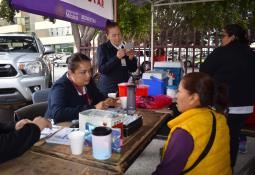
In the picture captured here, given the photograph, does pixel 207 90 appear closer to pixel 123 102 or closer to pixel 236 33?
pixel 123 102

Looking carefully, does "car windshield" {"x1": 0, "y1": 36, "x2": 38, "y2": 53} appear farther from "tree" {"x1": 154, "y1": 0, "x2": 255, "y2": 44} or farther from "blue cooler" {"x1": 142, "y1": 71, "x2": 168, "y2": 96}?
"blue cooler" {"x1": 142, "y1": 71, "x2": 168, "y2": 96}

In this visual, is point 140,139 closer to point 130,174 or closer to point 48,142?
point 48,142

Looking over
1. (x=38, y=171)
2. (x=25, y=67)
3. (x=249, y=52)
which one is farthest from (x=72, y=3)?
(x=25, y=67)

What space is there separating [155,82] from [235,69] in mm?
910

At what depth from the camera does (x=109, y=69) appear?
3.20 meters

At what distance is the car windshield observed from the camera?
5951 millimetres

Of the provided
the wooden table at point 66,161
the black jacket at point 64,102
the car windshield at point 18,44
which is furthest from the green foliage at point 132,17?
the wooden table at point 66,161

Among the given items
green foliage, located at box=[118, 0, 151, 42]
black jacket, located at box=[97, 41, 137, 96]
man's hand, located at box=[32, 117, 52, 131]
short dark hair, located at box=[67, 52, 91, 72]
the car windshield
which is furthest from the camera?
green foliage, located at box=[118, 0, 151, 42]

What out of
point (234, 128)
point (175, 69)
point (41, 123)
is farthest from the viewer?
point (175, 69)

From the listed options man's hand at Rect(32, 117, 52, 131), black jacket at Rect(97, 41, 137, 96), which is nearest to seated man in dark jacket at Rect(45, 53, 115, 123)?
man's hand at Rect(32, 117, 52, 131)

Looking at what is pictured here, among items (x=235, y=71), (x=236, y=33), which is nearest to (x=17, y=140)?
(x=235, y=71)

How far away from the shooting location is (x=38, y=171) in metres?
1.36

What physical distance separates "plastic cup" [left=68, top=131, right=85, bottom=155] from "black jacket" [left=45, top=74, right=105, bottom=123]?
2.25 ft

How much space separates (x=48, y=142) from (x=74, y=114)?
0.49 m
